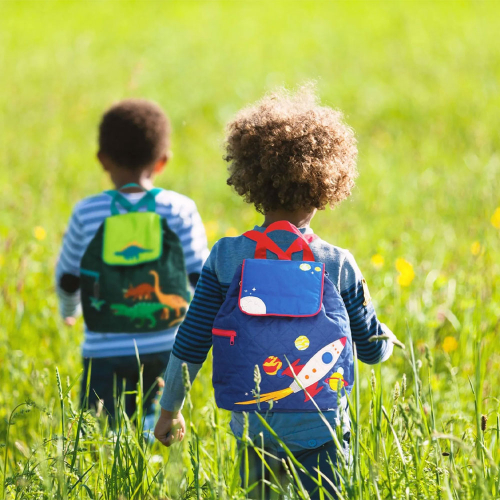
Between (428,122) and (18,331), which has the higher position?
(428,122)

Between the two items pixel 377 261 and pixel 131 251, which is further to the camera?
pixel 377 261

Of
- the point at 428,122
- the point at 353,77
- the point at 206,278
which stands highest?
the point at 353,77

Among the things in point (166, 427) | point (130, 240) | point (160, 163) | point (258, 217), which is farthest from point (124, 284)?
point (258, 217)

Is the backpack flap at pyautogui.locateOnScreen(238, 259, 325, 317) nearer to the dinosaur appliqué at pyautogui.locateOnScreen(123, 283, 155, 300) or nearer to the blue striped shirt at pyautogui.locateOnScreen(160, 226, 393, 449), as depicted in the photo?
the blue striped shirt at pyautogui.locateOnScreen(160, 226, 393, 449)

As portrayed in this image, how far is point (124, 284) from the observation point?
239 cm

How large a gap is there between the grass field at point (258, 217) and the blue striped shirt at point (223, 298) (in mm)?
157

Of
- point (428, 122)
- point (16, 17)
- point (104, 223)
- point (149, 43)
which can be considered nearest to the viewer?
point (104, 223)

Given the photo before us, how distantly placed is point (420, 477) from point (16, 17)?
12.9 meters

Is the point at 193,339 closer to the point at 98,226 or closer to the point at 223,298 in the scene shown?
the point at 223,298

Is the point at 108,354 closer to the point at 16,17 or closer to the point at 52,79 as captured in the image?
the point at 52,79

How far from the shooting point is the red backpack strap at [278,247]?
5.55 ft

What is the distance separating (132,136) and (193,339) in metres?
1.18

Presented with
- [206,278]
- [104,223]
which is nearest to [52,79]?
[104,223]

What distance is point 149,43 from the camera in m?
10.6
